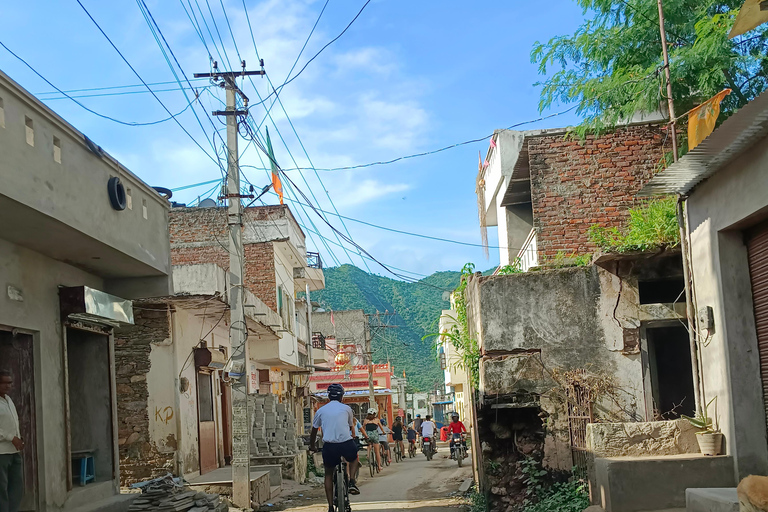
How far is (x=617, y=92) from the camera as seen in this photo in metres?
12.7

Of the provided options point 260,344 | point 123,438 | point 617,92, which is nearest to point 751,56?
point 617,92

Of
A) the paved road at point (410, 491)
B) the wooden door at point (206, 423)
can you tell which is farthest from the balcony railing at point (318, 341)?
the wooden door at point (206, 423)

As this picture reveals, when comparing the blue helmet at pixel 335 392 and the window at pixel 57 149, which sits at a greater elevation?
the window at pixel 57 149

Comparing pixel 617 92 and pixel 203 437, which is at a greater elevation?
pixel 617 92

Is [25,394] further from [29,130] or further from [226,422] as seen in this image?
[226,422]

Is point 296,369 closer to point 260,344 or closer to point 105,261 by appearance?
point 260,344

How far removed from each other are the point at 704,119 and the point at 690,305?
216 cm

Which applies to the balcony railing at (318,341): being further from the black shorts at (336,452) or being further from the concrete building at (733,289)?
the concrete building at (733,289)

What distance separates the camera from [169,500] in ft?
33.7

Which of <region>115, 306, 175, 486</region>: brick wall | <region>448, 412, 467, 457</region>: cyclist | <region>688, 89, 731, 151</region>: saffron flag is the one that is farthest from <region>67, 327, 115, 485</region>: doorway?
<region>448, 412, 467, 457</region>: cyclist

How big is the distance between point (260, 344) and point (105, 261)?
556 inches

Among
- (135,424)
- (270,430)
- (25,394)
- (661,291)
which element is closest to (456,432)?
(270,430)

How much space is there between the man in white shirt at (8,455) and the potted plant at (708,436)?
6987 mm

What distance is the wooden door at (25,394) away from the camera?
8539 millimetres
